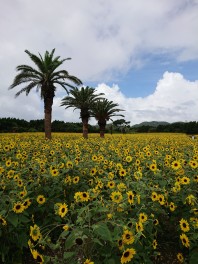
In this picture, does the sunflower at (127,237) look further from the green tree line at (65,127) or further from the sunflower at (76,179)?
the green tree line at (65,127)

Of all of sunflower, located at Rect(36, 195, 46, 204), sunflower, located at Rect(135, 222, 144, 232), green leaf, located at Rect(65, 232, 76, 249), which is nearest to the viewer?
green leaf, located at Rect(65, 232, 76, 249)

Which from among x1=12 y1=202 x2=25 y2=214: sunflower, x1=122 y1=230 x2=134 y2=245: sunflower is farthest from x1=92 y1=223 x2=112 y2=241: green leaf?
x1=12 y1=202 x2=25 y2=214: sunflower

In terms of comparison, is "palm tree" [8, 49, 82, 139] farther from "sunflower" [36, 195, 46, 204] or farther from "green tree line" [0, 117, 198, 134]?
"green tree line" [0, 117, 198, 134]

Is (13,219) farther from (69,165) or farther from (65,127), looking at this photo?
(65,127)

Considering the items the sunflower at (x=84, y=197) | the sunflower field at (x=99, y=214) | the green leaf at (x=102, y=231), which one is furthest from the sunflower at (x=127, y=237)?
the sunflower at (x=84, y=197)

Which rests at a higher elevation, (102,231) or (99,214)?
(102,231)

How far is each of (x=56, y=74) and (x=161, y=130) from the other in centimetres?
4570

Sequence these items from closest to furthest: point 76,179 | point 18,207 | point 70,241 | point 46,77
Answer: point 70,241
point 18,207
point 76,179
point 46,77

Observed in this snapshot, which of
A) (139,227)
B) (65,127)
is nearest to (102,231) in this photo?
(139,227)

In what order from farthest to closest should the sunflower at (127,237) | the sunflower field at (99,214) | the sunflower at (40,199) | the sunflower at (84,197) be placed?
1. the sunflower at (40,199)
2. the sunflower at (84,197)
3. the sunflower field at (99,214)
4. the sunflower at (127,237)

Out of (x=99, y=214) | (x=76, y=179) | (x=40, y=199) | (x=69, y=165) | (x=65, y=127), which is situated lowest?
(x=99, y=214)

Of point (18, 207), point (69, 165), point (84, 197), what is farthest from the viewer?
point (69, 165)

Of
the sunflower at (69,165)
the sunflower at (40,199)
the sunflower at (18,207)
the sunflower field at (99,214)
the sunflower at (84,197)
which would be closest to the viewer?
the sunflower field at (99,214)

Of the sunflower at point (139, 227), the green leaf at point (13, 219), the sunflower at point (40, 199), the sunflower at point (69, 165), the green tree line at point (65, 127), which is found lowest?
the green leaf at point (13, 219)
